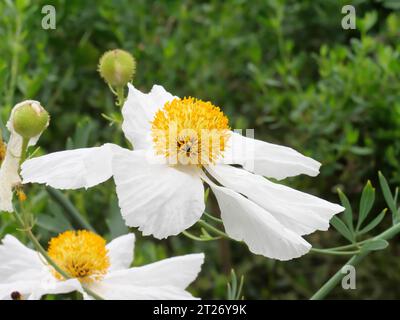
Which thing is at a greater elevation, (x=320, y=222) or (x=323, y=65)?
(x=323, y=65)

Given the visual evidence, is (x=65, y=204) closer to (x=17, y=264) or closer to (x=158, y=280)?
(x=17, y=264)

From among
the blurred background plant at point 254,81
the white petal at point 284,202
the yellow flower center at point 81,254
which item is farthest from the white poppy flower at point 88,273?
the blurred background plant at point 254,81

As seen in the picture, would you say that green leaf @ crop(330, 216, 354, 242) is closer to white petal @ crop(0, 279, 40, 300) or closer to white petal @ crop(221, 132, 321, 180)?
white petal @ crop(221, 132, 321, 180)

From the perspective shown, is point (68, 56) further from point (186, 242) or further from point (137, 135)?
point (137, 135)

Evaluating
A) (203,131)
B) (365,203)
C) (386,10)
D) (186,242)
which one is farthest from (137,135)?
(386,10)

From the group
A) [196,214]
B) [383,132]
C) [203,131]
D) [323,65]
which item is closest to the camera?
[196,214]

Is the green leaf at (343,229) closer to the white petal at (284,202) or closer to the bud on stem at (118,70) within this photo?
the white petal at (284,202)

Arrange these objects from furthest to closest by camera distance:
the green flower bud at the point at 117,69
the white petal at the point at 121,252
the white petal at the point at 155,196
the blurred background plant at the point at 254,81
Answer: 1. the blurred background plant at the point at 254,81
2. the white petal at the point at 121,252
3. the green flower bud at the point at 117,69
4. the white petal at the point at 155,196
